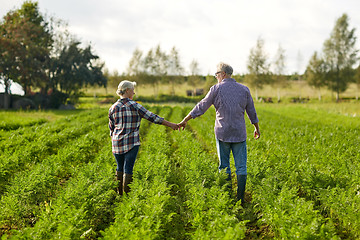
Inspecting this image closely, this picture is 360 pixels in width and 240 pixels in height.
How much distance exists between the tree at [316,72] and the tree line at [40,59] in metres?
34.8

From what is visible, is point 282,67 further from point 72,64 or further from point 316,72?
point 72,64

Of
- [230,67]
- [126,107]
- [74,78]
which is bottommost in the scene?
[126,107]

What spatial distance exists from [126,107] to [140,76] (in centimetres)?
4912

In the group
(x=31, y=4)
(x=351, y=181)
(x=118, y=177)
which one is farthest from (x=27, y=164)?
(x=31, y=4)

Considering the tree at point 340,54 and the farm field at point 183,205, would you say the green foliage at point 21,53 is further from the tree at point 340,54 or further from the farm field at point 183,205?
the tree at point 340,54

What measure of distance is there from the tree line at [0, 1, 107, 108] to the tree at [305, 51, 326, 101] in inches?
1370

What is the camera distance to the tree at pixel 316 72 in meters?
46.3

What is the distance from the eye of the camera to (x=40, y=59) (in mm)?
31016

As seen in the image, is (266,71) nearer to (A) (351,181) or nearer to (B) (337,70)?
(B) (337,70)

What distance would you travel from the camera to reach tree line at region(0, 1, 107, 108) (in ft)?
89.1

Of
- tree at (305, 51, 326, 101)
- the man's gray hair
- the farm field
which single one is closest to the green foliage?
the farm field

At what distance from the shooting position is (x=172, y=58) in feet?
181

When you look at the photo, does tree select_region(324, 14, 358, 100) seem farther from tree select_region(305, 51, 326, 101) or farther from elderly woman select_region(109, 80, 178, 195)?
elderly woman select_region(109, 80, 178, 195)

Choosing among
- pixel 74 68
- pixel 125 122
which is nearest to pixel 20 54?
pixel 74 68
